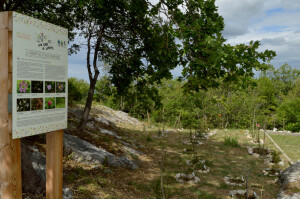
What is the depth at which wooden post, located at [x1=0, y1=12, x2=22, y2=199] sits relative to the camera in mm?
2721

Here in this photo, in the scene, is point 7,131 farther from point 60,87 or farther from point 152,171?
point 152,171

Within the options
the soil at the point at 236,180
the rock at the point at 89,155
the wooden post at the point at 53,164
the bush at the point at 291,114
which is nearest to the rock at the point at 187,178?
the soil at the point at 236,180

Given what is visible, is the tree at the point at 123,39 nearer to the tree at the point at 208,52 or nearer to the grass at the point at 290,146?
the tree at the point at 208,52

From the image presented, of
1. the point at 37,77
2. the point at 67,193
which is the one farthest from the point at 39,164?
the point at 37,77

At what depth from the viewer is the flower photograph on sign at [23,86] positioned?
2723 millimetres

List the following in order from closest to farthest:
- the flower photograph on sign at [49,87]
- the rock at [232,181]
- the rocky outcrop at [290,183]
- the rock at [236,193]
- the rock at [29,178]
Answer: the flower photograph on sign at [49,87] < the rock at [29,178] < the rocky outcrop at [290,183] < the rock at [236,193] < the rock at [232,181]

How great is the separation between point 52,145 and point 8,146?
0.69 m

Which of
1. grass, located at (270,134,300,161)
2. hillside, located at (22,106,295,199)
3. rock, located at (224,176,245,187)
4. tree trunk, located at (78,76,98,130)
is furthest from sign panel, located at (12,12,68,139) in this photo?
grass, located at (270,134,300,161)

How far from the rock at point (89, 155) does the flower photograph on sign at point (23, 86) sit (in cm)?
384

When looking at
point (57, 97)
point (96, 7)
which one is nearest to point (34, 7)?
point (96, 7)

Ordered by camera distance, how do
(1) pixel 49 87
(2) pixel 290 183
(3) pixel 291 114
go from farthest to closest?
(3) pixel 291 114 → (2) pixel 290 183 → (1) pixel 49 87

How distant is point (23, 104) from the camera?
280 cm

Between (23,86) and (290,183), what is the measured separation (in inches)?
268

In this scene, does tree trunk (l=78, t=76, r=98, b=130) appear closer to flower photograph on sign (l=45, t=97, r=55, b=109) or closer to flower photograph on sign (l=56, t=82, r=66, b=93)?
flower photograph on sign (l=56, t=82, r=66, b=93)
